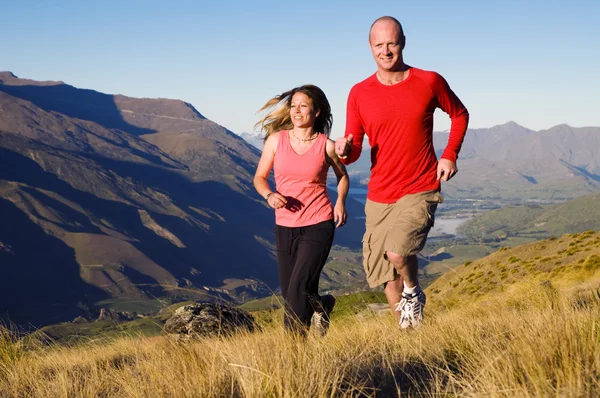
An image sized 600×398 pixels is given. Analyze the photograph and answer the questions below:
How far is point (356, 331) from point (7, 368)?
3.25 metres

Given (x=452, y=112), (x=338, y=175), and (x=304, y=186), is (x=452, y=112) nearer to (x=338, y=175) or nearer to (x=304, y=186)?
(x=338, y=175)

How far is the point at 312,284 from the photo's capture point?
6.34 metres

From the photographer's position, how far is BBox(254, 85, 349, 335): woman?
20.6 feet

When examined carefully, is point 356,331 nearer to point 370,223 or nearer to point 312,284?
point 312,284

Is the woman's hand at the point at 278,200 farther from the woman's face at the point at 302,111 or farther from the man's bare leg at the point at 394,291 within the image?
the man's bare leg at the point at 394,291

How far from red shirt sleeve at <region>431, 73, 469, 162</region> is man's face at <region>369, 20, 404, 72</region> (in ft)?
1.43

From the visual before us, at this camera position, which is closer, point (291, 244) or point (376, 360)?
point (376, 360)

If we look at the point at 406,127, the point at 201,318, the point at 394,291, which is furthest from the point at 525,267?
the point at 406,127

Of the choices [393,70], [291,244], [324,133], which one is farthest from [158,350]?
[393,70]

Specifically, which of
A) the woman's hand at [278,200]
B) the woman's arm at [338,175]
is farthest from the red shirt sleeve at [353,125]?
the woman's hand at [278,200]

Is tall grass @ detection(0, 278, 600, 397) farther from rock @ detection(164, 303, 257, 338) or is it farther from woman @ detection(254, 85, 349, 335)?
rock @ detection(164, 303, 257, 338)

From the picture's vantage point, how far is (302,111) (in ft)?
21.3

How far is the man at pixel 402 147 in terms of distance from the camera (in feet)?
19.3

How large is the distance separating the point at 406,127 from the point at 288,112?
65.0 inches
